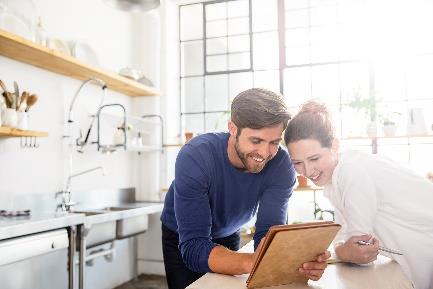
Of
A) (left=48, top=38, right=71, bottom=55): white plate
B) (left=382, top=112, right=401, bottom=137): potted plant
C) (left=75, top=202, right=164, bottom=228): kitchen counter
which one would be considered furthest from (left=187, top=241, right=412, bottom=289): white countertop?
(left=382, top=112, right=401, bottom=137): potted plant

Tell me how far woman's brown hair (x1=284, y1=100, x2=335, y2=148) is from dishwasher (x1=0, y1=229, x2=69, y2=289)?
1456mm

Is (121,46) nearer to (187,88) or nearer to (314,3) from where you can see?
(187,88)

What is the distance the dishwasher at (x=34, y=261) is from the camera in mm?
2066

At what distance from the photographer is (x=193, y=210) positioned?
53.6 inches

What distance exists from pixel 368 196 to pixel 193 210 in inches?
21.6

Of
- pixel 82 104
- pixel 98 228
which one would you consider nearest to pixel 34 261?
pixel 98 228

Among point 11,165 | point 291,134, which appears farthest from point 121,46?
point 291,134

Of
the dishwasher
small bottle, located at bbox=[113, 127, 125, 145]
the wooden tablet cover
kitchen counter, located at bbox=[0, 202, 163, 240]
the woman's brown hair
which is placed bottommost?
the dishwasher

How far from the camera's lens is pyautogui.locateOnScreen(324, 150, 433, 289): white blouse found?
1.32 m

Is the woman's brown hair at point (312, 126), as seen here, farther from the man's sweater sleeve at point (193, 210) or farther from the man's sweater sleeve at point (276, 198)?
the man's sweater sleeve at point (193, 210)

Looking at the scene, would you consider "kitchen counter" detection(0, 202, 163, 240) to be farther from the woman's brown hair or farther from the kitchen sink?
the woman's brown hair

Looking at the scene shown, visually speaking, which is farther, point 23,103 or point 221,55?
point 221,55

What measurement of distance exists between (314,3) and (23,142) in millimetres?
3119

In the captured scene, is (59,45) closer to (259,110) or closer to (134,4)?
(134,4)
